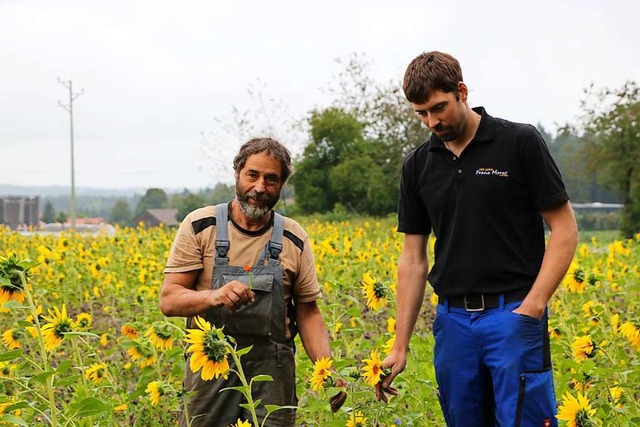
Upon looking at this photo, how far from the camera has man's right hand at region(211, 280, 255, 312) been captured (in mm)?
2672

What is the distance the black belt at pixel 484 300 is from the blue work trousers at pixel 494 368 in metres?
0.01

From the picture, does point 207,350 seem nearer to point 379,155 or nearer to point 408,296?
point 408,296

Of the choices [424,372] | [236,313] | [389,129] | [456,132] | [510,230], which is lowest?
[424,372]

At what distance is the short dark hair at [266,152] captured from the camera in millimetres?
3021

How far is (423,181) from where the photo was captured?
2.91m

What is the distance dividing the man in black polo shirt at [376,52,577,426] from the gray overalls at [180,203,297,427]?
50cm

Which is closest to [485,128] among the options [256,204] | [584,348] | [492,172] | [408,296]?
[492,172]

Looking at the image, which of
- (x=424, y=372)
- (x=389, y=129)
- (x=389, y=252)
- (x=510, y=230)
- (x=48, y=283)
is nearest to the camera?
(x=510, y=230)

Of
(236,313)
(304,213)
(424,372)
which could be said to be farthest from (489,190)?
(304,213)

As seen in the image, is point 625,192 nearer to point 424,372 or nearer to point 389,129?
point 389,129

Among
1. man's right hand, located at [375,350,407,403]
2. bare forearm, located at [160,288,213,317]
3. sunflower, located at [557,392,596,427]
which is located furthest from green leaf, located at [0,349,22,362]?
sunflower, located at [557,392,596,427]

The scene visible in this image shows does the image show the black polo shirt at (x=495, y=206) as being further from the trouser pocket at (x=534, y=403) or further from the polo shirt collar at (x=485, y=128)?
the trouser pocket at (x=534, y=403)

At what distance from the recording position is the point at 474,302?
8.98ft

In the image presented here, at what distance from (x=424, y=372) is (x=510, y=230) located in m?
1.65
